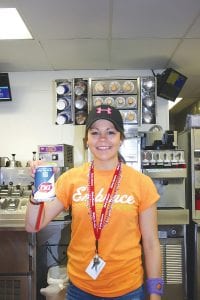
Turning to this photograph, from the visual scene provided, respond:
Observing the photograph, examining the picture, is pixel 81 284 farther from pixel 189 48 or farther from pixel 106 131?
pixel 189 48

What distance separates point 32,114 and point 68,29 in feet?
5.13

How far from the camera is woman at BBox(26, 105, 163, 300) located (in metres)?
1.50

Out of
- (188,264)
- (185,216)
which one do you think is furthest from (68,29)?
(188,264)

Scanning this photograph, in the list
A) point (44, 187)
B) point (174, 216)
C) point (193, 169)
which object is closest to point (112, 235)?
point (44, 187)

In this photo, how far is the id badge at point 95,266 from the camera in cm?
148

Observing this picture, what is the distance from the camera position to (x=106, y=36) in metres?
3.35

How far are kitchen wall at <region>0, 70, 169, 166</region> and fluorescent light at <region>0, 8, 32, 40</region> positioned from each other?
113 cm

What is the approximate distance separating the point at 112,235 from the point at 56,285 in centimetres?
207

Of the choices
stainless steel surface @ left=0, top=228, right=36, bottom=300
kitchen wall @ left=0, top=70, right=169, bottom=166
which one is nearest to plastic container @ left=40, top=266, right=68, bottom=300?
stainless steel surface @ left=0, top=228, right=36, bottom=300

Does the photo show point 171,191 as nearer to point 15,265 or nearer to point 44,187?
point 15,265

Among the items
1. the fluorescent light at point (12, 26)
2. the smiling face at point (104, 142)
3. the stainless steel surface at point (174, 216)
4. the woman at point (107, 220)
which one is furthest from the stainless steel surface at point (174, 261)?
the fluorescent light at point (12, 26)

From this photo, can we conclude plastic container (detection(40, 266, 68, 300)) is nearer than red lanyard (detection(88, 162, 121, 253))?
No

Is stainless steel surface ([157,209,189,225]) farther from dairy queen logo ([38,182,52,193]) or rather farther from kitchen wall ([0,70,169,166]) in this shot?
dairy queen logo ([38,182,52,193])

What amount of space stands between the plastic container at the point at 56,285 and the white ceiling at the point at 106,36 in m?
2.29
